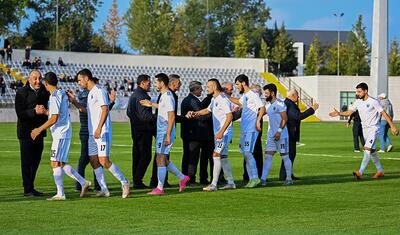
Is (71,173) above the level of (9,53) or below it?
below

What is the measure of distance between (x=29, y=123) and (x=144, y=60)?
6267cm

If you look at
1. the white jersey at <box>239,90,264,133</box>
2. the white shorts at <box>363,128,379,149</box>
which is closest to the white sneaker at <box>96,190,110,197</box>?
the white jersey at <box>239,90,264,133</box>

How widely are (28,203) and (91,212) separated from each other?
165 cm

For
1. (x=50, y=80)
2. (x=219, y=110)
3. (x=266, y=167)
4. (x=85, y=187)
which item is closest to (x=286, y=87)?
(x=266, y=167)

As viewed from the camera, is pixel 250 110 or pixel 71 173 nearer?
pixel 71 173

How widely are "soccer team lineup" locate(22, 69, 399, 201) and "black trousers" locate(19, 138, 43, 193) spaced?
19 centimetres

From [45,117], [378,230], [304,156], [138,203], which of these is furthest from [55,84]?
[304,156]

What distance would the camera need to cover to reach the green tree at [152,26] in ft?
364

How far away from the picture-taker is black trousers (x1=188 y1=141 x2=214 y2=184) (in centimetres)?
1716

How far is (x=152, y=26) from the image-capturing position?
111 meters

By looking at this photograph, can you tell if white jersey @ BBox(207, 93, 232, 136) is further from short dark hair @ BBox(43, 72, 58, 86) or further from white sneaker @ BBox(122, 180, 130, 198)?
short dark hair @ BBox(43, 72, 58, 86)

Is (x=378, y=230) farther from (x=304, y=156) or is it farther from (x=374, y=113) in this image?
(x=304, y=156)

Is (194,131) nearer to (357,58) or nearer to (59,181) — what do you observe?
(59,181)

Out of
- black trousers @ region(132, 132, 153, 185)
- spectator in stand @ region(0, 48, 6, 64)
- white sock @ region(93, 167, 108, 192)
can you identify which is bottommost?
white sock @ region(93, 167, 108, 192)
